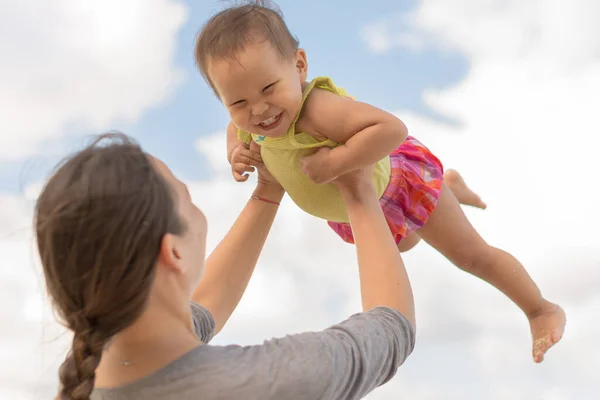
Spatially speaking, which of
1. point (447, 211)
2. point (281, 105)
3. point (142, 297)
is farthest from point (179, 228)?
point (447, 211)

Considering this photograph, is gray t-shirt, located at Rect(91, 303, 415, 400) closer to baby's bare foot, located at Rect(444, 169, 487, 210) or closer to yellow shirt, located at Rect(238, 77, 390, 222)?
yellow shirt, located at Rect(238, 77, 390, 222)

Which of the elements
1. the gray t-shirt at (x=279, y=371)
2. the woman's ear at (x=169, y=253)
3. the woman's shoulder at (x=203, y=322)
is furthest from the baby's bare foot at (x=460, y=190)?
the woman's ear at (x=169, y=253)

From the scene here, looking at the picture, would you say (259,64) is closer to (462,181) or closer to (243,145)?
(243,145)

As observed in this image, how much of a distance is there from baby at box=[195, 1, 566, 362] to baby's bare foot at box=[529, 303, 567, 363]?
0.44m

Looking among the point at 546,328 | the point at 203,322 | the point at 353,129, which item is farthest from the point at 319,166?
the point at 546,328

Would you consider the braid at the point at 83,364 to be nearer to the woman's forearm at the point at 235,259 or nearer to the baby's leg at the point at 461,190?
the woman's forearm at the point at 235,259

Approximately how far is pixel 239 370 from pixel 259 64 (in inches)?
30.5

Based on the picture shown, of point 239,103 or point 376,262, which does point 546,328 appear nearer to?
point 376,262

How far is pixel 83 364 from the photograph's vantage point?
0.91 metres

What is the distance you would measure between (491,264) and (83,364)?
4.55 feet

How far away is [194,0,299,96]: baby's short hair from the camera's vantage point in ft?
4.97

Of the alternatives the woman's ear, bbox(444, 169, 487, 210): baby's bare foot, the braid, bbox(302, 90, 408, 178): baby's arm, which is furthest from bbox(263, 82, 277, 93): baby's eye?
bbox(444, 169, 487, 210): baby's bare foot

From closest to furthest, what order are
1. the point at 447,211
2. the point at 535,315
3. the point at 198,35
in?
1. the point at 198,35
2. the point at 447,211
3. the point at 535,315

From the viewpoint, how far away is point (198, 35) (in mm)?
1604
